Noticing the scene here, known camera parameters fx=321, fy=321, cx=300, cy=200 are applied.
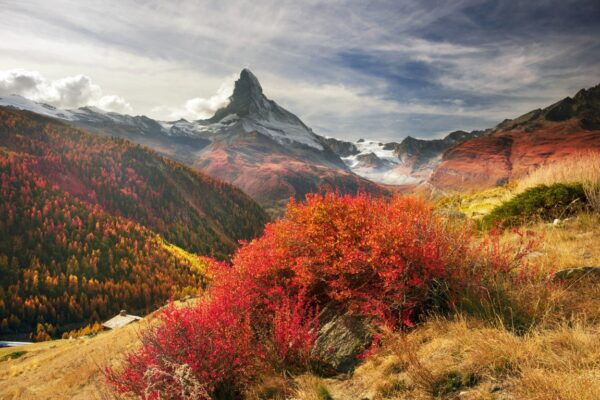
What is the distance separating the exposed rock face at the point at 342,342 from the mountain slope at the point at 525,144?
124 metres

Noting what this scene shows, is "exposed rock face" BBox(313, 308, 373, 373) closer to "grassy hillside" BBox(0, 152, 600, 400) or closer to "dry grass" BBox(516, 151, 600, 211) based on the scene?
"grassy hillside" BBox(0, 152, 600, 400)

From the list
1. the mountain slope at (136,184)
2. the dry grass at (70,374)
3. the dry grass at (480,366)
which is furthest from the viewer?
the mountain slope at (136,184)

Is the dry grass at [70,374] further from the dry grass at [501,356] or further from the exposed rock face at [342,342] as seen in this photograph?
the dry grass at [501,356]

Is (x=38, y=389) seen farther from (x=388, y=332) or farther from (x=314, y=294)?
(x=388, y=332)

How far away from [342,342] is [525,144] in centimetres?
17714

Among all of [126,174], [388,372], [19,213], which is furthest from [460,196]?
[126,174]

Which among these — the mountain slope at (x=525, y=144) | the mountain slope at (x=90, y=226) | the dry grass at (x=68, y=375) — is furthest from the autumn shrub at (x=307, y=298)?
the mountain slope at (x=525, y=144)

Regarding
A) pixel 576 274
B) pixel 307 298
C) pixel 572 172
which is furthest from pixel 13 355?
pixel 572 172

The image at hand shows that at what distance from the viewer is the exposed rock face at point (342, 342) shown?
5090mm

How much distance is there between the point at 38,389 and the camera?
402 inches

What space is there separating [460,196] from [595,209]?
7.85m

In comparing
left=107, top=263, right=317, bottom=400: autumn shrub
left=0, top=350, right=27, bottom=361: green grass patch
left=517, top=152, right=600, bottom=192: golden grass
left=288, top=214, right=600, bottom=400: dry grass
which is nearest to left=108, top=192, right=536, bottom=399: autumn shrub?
left=107, top=263, right=317, bottom=400: autumn shrub

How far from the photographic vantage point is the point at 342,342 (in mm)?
5285

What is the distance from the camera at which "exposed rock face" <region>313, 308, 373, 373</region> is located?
509 centimetres
